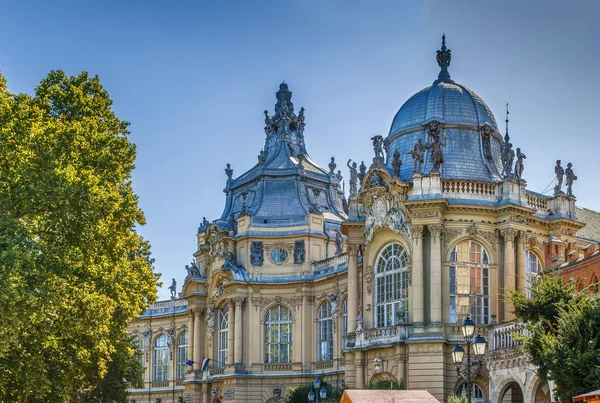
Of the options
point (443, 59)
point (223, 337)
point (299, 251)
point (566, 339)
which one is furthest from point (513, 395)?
point (223, 337)

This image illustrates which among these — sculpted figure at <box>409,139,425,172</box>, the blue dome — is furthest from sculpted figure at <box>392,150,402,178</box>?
the blue dome

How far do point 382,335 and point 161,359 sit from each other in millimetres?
31448

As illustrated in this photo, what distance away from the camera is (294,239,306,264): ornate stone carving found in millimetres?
55656

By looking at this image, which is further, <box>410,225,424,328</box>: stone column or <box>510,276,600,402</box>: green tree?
<box>410,225,424,328</box>: stone column

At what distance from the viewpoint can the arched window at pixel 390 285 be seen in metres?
40.6

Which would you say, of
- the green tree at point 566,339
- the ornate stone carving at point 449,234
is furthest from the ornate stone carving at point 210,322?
the green tree at point 566,339

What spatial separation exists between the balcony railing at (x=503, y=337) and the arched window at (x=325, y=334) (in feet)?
66.4

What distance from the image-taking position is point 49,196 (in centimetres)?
2814

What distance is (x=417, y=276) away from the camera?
39344mm

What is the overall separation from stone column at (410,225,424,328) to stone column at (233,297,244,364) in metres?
17.7

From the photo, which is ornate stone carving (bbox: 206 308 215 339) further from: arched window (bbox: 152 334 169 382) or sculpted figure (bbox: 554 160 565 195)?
sculpted figure (bbox: 554 160 565 195)

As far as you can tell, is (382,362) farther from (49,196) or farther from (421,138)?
(49,196)

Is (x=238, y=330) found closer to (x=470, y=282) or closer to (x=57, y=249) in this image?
(x=470, y=282)

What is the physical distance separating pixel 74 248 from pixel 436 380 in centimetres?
1590
